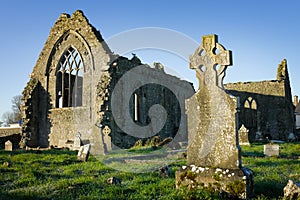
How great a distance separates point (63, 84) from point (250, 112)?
63.7 ft

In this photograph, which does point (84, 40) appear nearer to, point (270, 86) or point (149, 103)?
point (149, 103)

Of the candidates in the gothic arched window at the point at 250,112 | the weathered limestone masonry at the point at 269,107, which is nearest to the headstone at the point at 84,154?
the weathered limestone masonry at the point at 269,107

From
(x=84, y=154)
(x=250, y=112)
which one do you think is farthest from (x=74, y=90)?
(x=250, y=112)

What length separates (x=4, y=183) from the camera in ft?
21.4

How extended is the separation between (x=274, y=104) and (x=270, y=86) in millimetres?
1876

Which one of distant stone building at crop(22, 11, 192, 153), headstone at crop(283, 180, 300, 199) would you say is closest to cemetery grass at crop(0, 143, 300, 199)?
headstone at crop(283, 180, 300, 199)

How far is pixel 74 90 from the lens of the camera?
2123cm

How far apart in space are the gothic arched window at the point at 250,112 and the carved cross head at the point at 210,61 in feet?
83.1

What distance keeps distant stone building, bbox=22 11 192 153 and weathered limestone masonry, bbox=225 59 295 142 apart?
1288cm

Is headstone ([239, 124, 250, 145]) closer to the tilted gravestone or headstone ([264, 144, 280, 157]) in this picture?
headstone ([264, 144, 280, 157])

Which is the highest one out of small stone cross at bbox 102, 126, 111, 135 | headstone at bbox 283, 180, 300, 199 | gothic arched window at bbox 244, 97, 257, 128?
gothic arched window at bbox 244, 97, 257, 128

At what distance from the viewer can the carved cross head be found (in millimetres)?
5590

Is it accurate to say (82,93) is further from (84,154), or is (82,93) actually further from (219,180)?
(219,180)

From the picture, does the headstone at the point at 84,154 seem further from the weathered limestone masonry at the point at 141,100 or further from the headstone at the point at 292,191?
the headstone at the point at 292,191
